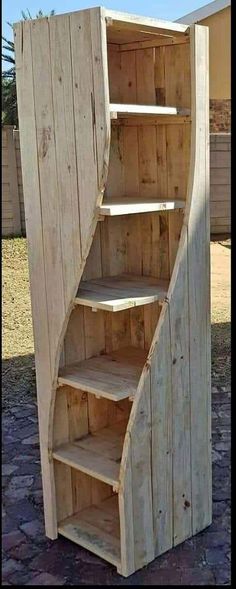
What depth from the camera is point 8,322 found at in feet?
17.2

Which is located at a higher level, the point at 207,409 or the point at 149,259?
the point at 149,259

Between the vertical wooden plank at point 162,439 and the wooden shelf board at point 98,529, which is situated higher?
the vertical wooden plank at point 162,439

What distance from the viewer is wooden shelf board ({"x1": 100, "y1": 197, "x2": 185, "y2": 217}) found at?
180 centimetres

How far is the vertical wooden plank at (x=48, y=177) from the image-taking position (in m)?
1.84

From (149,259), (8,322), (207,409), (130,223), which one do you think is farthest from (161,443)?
(8,322)

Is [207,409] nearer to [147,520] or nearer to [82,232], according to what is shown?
[147,520]

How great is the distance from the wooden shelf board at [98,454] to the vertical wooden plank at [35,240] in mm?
90

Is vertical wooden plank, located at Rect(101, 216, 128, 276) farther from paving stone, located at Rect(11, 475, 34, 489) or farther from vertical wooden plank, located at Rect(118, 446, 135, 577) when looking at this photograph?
paving stone, located at Rect(11, 475, 34, 489)

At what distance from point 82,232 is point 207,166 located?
1.56 feet

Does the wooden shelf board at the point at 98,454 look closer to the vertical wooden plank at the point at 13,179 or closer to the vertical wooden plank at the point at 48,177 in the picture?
the vertical wooden plank at the point at 48,177

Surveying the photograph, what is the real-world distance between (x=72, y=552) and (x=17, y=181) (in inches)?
198

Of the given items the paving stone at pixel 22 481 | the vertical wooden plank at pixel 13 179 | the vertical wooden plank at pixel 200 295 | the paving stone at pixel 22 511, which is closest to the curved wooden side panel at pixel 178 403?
the vertical wooden plank at pixel 200 295

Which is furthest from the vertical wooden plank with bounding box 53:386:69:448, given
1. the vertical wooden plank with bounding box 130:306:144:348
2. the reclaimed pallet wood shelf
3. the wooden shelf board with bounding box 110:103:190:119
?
the wooden shelf board with bounding box 110:103:190:119

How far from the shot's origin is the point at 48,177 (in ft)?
6.33
